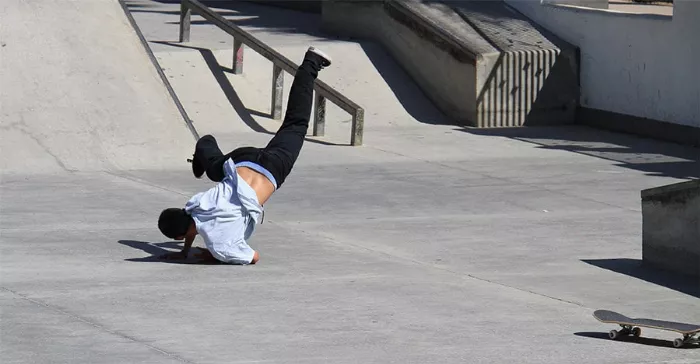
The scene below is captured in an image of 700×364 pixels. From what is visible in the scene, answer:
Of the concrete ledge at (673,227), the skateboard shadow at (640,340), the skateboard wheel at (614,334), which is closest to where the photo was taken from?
the skateboard shadow at (640,340)

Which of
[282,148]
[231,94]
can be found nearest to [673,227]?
[282,148]

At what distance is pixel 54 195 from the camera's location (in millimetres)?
12250

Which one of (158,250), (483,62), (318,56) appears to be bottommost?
(158,250)

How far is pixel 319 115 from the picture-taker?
666 inches

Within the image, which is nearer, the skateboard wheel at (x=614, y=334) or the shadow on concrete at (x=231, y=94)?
the skateboard wheel at (x=614, y=334)

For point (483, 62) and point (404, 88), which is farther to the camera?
point (404, 88)

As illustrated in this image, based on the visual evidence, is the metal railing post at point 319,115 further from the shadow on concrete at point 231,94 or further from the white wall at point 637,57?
the white wall at point 637,57

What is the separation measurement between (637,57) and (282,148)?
9266 mm

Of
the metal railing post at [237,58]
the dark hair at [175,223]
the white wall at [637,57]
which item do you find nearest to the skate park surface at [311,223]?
the metal railing post at [237,58]

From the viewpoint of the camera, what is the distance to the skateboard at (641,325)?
721 cm

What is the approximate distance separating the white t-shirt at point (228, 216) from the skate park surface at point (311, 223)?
0.15 m

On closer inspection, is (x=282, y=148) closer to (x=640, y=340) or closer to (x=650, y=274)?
(x=650, y=274)

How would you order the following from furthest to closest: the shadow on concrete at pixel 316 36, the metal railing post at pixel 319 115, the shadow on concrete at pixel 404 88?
the shadow on concrete at pixel 316 36 → the shadow on concrete at pixel 404 88 → the metal railing post at pixel 319 115

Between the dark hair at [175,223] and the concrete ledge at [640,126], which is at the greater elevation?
the dark hair at [175,223]
